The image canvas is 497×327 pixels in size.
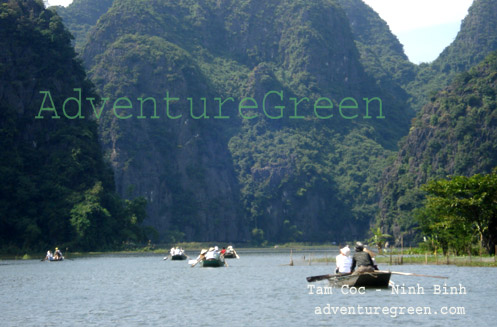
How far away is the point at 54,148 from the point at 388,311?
118 m

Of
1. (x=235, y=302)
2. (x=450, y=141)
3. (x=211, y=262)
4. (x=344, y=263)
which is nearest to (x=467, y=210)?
(x=211, y=262)

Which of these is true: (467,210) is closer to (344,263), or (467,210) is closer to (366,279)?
(344,263)

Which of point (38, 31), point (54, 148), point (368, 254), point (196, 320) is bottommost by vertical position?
point (196, 320)

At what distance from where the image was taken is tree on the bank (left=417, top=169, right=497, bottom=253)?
238ft

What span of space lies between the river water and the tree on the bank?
25.0 feet

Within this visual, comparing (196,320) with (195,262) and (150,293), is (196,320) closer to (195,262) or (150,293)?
(150,293)

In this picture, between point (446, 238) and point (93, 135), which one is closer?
point (446, 238)

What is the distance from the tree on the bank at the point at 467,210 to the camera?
7256 centimetres

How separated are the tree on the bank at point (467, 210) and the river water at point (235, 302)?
25.0 ft

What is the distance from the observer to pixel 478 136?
177 m

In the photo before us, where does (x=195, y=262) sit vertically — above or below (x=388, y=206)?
below

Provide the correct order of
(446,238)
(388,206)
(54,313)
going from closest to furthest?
(54,313), (446,238), (388,206)

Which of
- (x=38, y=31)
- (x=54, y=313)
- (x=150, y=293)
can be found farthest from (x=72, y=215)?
(x=54, y=313)

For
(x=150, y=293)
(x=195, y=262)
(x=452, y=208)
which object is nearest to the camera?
(x=150, y=293)
